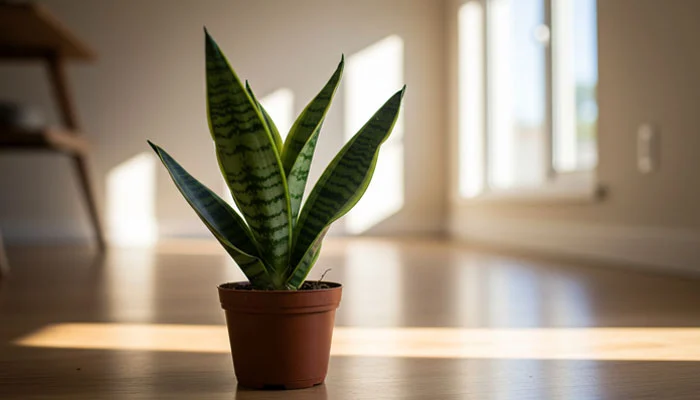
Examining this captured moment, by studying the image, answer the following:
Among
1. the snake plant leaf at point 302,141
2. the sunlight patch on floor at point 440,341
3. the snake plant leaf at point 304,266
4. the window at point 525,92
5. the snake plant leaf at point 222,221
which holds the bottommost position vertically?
the sunlight patch on floor at point 440,341

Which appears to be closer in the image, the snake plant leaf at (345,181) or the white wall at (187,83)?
the snake plant leaf at (345,181)

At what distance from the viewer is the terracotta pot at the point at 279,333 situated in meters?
0.93

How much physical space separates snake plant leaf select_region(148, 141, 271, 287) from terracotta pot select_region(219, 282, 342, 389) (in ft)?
0.11

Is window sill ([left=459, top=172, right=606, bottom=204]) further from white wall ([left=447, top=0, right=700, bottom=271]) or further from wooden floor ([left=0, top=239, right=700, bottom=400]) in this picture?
wooden floor ([left=0, top=239, right=700, bottom=400])

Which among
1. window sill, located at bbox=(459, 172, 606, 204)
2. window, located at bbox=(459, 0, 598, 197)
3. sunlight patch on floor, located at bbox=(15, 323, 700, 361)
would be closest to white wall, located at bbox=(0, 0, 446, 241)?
window, located at bbox=(459, 0, 598, 197)

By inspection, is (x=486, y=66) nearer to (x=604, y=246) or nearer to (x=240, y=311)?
(x=604, y=246)

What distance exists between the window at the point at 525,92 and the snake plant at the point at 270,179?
240 centimetres

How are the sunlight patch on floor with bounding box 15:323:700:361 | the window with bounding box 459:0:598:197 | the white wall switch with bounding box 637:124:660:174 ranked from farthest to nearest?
1. the window with bounding box 459:0:598:197
2. the white wall switch with bounding box 637:124:660:174
3. the sunlight patch on floor with bounding box 15:323:700:361

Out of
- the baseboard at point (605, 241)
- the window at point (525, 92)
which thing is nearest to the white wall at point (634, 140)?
the baseboard at point (605, 241)

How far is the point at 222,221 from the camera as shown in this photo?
955 millimetres

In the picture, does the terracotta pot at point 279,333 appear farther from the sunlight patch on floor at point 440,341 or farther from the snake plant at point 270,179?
the sunlight patch on floor at point 440,341

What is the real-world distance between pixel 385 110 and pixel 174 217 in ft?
13.3

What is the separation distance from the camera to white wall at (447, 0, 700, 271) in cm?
254

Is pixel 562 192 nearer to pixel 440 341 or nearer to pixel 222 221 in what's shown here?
pixel 440 341
